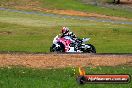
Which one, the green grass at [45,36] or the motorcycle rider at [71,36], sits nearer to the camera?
the motorcycle rider at [71,36]

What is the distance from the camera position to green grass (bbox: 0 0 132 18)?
223 feet

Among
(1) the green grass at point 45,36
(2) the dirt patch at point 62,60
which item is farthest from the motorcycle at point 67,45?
(2) the dirt patch at point 62,60

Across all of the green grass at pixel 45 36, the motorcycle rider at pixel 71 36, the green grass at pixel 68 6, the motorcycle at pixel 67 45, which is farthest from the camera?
the green grass at pixel 68 6

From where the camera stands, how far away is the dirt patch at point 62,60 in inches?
754

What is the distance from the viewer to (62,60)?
67.7ft

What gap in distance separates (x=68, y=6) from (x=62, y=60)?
51575mm

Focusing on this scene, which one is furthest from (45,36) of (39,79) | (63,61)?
(39,79)

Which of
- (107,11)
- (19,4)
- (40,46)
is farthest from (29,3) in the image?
(40,46)

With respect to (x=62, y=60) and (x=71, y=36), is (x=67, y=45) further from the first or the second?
(x=62, y=60)

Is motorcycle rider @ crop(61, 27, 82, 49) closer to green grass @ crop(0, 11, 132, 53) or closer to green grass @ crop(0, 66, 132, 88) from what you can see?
green grass @ crop(0, 11, 132, 53)

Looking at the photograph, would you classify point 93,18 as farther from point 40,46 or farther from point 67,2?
point 40,46

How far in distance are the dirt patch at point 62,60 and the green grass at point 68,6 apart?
44.5m

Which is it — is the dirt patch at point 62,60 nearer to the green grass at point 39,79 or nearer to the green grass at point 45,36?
the green grass at point 39,79

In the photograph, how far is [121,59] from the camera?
21.7 metres
